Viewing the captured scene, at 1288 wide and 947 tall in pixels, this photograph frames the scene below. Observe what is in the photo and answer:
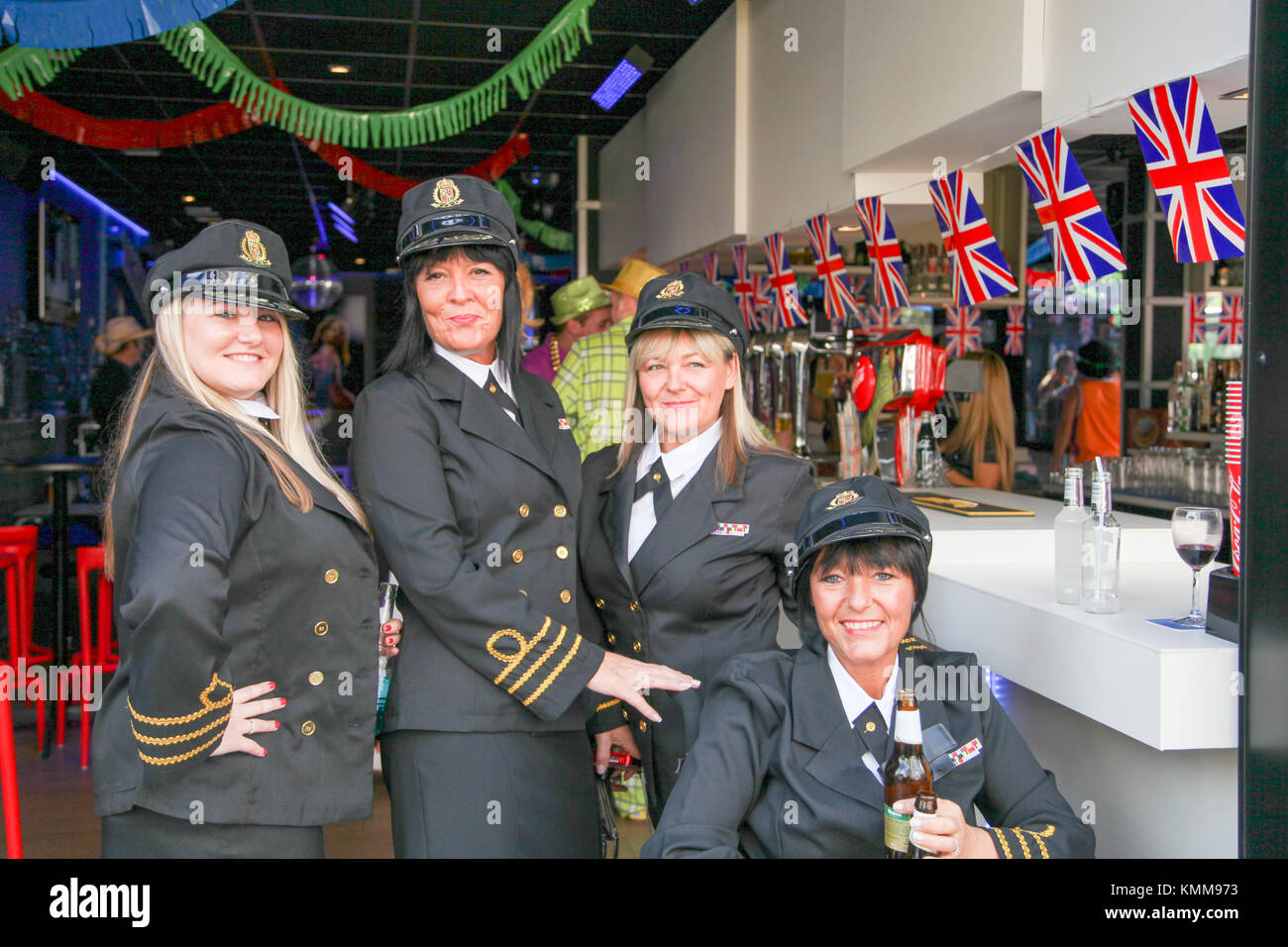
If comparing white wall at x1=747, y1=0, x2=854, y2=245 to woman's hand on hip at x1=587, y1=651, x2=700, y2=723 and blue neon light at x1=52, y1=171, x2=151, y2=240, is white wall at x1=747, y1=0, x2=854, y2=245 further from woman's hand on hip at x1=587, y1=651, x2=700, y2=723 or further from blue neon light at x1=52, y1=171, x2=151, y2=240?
blue neon light at x1=52, y1=171, x2=151, y2=240

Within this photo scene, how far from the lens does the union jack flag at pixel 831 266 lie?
493cm

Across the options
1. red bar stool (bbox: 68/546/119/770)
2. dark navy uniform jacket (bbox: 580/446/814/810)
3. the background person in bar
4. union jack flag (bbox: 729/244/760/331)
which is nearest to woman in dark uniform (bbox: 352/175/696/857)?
dark navy uniform jacket (bbox: 580/446/814/810)

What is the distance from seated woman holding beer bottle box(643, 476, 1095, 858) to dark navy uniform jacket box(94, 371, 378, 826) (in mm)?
551

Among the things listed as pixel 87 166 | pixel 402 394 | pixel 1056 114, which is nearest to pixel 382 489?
pixel 402 394

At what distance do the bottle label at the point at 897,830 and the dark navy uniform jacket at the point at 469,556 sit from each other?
608 millimetres

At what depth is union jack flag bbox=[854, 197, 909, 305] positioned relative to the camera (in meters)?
4.35

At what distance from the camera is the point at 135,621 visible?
5.09ft

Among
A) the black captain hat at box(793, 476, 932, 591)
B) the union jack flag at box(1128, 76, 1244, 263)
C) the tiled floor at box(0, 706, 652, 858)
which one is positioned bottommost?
the tiled floor at box(0, 706, 652, 858)

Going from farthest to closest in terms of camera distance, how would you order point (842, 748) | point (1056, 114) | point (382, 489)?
point (1056, 114)
point (382, 489)
point (842, 748)

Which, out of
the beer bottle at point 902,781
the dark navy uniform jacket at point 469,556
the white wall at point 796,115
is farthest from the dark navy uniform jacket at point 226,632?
the white wall at point 796,115

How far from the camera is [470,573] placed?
1973 mm

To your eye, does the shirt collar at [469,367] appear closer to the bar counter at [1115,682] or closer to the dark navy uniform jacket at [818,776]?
the dark navy uniform jacket at [818,776]
